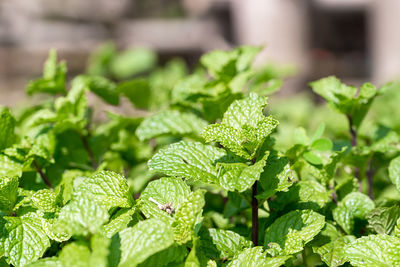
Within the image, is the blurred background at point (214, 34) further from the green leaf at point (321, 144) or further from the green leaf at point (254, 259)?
the green leaf at point (254, 259)

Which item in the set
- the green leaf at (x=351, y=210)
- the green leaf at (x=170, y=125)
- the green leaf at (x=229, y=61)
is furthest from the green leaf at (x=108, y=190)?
the green leaf at (x=229, y=61)

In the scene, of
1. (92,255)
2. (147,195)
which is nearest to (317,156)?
(147,195)

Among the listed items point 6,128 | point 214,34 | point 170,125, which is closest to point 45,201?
point 6,128

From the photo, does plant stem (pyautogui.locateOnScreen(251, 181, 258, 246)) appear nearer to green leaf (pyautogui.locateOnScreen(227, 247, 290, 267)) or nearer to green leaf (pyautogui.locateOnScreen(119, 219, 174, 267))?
green leaf (pyautogui.locateOnScreen(227, 247, 290, 267))

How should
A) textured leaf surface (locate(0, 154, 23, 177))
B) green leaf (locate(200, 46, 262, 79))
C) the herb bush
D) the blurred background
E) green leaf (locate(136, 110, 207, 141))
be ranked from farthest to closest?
the blurred background < green leaf (locate(200, 46, 262, 79)) < green leaf (locate(136, 110, 207, 141)) < textured leaf surface (locate(0, 154, 23, 177)) < the herb bush

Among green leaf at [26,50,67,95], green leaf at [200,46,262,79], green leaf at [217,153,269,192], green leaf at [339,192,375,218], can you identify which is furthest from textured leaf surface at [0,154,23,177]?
green leaf at [339,192,375,218]

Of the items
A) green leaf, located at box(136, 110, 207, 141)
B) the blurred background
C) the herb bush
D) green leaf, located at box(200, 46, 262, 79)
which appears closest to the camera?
the herb bush

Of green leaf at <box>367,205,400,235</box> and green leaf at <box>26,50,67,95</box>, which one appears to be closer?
green leaf at <box>367,205,400,235</box>
